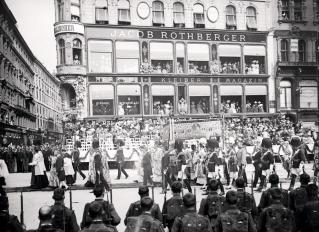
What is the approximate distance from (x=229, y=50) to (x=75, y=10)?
41.1ft

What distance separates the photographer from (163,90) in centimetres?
3284

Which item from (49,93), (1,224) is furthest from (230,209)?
(49,93)

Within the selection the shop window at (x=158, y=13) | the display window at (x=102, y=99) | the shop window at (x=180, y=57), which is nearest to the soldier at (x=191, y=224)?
the display window at (x=102, y=99)

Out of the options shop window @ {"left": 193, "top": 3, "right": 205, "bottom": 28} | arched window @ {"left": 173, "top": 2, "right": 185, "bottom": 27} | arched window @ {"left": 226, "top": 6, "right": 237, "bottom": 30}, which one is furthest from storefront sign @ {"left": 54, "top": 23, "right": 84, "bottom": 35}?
arched window @ {"left": 226, "top": 6, "right": 237, "bottom": 30}

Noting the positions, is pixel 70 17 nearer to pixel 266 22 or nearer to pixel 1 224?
pixel 266 22

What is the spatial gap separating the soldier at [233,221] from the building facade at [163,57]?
83.3ft

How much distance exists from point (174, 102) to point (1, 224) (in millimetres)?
28053

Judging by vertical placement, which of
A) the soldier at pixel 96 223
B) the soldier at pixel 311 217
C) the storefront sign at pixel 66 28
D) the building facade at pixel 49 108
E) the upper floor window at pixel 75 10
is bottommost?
the soldier at pixel 311 217

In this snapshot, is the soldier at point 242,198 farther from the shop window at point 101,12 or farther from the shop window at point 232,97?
the shop window at point 232,97

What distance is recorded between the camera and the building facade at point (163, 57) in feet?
101

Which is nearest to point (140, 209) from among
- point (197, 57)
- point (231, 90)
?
point (197, 57)

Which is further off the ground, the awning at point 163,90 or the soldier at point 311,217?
the awning at point 163,90

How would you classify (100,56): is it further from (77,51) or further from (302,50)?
(302,50)

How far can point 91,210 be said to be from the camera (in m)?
5.14
